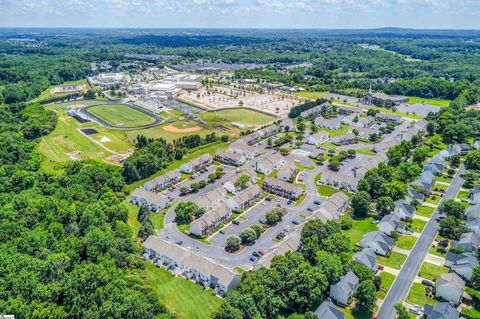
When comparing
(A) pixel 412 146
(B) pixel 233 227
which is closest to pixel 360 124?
(A) pixel 412 146

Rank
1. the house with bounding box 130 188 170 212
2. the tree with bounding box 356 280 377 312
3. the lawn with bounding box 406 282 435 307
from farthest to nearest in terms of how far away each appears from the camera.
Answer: the house with bounding box 130 188 170 212 < the lawn with bounding box 406 282 435 307 < the tree with bounding box 356 280 377 312

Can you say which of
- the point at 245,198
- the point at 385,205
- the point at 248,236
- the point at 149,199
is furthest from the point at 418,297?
the point at 149,199

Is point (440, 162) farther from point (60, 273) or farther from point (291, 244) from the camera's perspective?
point (60, 273)

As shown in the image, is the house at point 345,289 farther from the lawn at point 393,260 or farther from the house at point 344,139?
the house at point 344,139

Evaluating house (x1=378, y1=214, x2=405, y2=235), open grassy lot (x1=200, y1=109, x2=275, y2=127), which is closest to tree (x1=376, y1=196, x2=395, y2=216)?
house (x1=378, y1=214, x2=405, y2=235)

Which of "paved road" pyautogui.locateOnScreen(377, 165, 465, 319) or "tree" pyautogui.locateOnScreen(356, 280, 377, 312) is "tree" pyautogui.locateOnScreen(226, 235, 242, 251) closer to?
"tree" pyautogui.locateOnScreen(356, 280, 377, 312)

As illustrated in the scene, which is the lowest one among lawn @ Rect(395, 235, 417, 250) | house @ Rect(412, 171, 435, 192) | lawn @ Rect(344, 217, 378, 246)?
lawn @ Rect(395, 235, 417, 250)


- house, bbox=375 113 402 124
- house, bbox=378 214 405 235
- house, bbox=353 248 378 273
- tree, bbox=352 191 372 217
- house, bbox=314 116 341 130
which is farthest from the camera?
house, bbox=375 113 402 124
